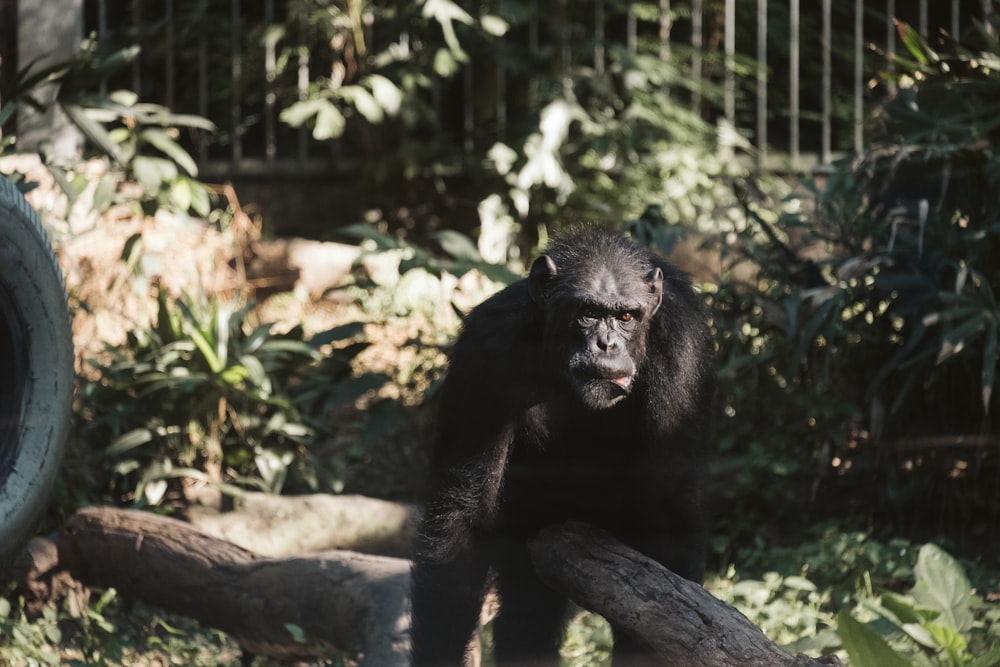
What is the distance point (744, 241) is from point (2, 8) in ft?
17.5

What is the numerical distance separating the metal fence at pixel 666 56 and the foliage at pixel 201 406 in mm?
3251

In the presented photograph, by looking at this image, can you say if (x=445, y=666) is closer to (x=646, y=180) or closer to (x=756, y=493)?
(x=756, y=493)

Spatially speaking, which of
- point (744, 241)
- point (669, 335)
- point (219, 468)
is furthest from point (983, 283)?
point (219, 468)

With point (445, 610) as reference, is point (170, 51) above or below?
above

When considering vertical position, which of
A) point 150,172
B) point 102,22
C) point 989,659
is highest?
point 102,22

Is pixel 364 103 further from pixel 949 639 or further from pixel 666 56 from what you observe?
pixel 949 639

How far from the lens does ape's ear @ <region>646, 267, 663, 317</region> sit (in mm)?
3973

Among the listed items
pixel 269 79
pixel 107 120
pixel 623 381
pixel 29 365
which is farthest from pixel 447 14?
pixel 623 381

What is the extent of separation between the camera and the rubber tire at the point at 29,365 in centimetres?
404

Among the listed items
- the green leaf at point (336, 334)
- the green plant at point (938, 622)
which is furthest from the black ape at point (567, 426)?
the green leaf at point (336, 334)

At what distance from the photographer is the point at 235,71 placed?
9.42 meters

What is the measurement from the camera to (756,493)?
254 inches

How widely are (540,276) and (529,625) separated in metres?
1.35

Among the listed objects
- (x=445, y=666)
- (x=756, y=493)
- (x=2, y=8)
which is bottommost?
(x=756, y=493)
